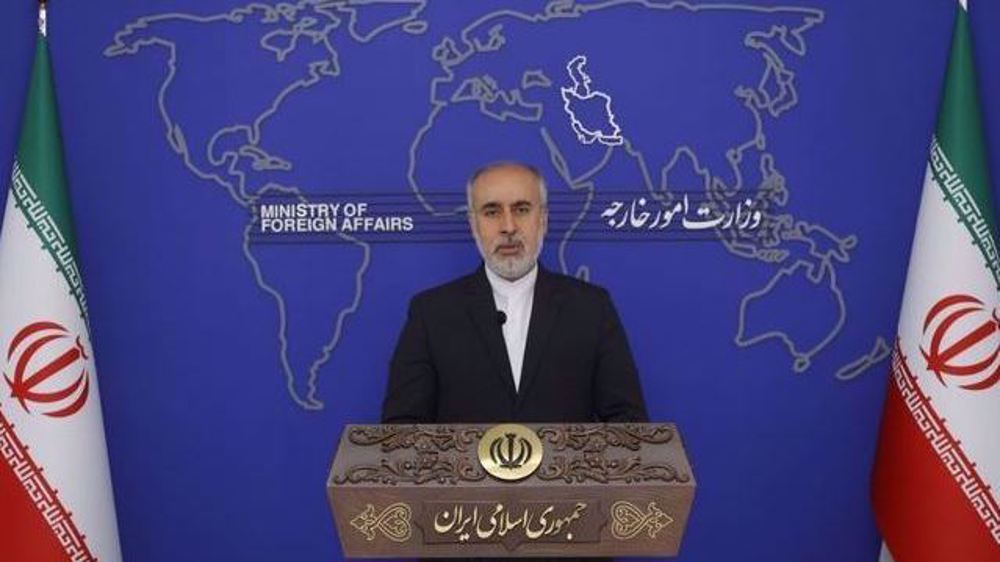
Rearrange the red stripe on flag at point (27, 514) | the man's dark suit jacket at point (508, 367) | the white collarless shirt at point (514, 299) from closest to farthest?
the man's dark suit jacket at point (508, 367) < the white collarless shirt at point (514, 299) < the red stripe on flag at point (27, 514)

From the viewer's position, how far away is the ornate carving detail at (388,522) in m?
1.95

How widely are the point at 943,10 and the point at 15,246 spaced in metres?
2.61

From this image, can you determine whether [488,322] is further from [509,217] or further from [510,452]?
[510,452]

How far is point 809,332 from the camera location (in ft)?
10.8

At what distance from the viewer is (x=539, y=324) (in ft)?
9.35

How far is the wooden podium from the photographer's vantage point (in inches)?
76.4

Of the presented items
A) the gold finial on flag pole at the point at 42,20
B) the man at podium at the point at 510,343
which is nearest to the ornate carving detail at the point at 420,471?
the man at podium at the point at 510,343

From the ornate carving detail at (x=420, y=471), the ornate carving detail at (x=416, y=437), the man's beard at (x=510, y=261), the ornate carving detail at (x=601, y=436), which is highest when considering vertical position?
the man's beard at (x=510, y=261)

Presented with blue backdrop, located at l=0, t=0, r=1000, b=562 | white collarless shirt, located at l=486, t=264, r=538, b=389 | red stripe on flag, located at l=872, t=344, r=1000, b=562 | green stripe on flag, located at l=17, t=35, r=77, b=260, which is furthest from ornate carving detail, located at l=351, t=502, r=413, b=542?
red stripe on flag, located at l=872, t=344, r=1000, b=562

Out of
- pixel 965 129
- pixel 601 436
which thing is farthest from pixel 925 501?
pixel 601 436

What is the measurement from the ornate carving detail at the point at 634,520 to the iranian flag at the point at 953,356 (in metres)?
1.34

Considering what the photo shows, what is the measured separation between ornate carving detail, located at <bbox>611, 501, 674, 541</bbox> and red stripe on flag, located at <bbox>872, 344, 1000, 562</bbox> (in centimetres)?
134

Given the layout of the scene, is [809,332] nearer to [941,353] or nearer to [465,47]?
[941,353]

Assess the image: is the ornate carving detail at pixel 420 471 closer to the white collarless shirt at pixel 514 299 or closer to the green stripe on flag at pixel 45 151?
the white collarless shirt at pixel 514 299
